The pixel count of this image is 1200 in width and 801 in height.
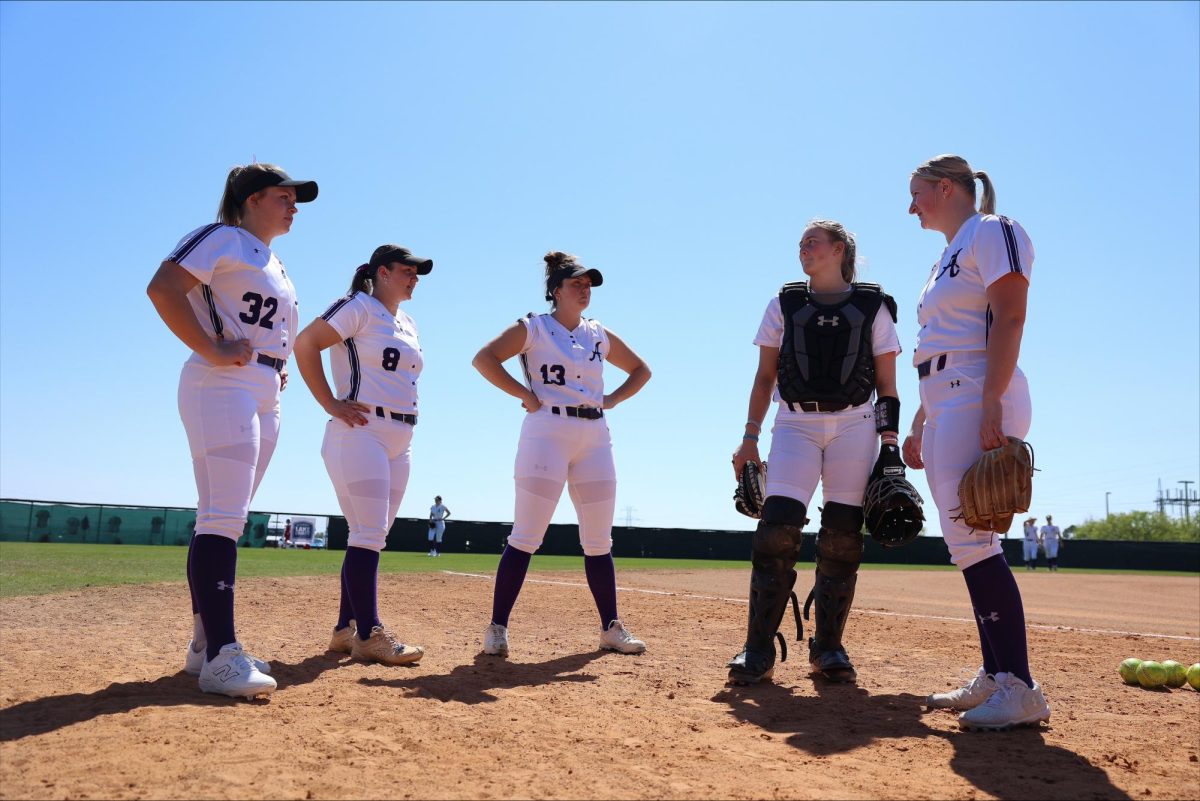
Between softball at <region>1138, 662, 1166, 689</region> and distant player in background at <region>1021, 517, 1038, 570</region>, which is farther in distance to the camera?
distant player in background at <region>1021, 517, 1038, 570</region>

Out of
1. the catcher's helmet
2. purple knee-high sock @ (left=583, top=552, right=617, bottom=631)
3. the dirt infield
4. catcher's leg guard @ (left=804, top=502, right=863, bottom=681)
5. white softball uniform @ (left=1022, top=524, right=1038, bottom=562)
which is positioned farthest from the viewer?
white softball uniform @ (left=1022, top=524, right=1038, bottom=562)

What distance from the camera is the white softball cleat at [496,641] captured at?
523cm

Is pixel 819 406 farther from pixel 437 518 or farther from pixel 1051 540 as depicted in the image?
pixel 1051 540

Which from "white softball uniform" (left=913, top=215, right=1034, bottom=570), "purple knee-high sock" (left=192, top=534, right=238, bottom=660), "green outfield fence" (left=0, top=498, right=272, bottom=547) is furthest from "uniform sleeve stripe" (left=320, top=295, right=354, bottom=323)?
"green outfield fence" (left=0, top=498, right=272, bottom=547)

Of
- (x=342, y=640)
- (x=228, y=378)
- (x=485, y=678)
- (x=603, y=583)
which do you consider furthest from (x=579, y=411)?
(x=228, y=378)

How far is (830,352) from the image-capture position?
4.61m

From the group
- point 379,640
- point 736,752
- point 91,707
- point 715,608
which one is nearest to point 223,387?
point 91,707

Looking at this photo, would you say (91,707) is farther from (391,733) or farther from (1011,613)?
(1011,613)

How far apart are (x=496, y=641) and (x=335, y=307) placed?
210 centimetres

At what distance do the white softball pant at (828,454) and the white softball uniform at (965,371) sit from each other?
76 centimetres

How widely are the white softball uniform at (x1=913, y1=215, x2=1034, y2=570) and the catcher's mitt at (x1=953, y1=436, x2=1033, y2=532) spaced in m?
0.18

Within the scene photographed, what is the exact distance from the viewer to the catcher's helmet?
4332 millimetres

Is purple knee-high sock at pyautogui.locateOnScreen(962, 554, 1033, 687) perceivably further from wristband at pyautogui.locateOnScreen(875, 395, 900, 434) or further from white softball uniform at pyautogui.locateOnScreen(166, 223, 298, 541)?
white softball uniform at pyautogui.locateOnScreen(166, 223, 298, 541)

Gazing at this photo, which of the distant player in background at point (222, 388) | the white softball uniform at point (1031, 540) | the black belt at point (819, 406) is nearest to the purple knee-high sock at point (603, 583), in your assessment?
the black belt at point (819, 406)
